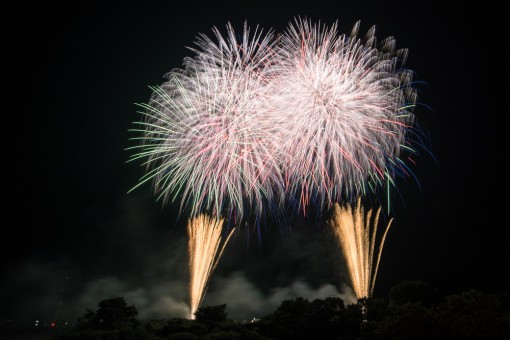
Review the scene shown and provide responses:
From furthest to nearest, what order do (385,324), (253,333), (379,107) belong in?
(253,333)
(379,107)
(385,324)

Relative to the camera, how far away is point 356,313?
32500 millimetres

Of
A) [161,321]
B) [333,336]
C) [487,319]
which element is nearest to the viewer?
[487,319]

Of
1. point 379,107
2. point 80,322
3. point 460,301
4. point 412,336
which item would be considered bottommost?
point 412,336

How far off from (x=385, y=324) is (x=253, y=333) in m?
11.3

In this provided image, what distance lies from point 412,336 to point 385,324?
1458 millimetres

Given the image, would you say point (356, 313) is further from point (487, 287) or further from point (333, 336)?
point (487, 287)

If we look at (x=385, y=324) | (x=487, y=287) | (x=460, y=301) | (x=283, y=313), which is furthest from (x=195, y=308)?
(x=487, y=287)

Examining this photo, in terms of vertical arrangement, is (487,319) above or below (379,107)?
below

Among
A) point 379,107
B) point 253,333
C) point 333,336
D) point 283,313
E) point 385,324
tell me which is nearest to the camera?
point 385,324

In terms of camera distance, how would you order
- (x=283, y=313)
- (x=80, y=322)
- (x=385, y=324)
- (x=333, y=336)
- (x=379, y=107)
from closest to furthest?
1. (x=385, y=324)
2. (x=379, y=107)
3. (x=333, y=336)
4. (x=283, y=313)
5. (x=80, y=322)

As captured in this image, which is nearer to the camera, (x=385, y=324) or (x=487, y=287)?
(x=385, y=324)

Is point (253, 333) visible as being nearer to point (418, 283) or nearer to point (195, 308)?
point (195, 308)

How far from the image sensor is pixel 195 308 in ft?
126

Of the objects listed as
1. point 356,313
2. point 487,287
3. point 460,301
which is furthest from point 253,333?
point 487,287
